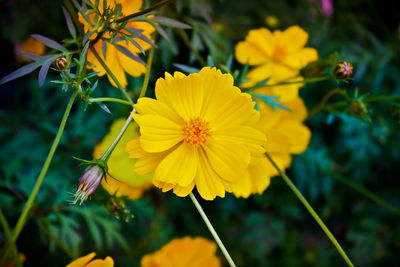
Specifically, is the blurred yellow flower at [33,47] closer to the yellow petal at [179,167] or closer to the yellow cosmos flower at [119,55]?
the yellow cosmos flower at [119,55]

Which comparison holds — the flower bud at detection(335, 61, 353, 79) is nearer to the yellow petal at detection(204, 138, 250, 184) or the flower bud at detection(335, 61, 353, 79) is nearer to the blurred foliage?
the yellow petal at detection(204, 138, 250, 184)

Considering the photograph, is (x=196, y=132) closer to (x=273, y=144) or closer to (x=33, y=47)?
(x=273, y=144)

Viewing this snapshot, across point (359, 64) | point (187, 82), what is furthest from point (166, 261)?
point (359, 64)

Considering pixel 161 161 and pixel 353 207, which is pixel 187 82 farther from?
pixel 353 207

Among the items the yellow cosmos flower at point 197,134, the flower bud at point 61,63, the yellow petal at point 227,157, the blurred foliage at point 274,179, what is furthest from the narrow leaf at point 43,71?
the blurred foliage at point 274,179

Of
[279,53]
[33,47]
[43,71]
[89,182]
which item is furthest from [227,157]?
[33,47]

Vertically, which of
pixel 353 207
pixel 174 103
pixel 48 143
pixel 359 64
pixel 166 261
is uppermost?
pixel 48 143
